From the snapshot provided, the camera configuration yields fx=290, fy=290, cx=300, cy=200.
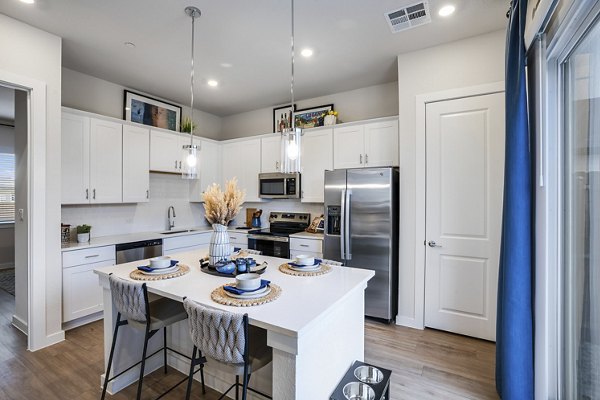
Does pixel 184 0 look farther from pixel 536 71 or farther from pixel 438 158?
pixel 438 158

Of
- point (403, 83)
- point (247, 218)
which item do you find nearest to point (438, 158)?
point (403, 83)

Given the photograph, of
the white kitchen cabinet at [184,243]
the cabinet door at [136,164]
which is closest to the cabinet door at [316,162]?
the white kitchen cabinet at [184,243]

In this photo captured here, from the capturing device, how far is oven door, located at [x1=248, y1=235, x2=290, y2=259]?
394 cm

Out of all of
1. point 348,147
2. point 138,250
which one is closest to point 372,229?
point 348,147

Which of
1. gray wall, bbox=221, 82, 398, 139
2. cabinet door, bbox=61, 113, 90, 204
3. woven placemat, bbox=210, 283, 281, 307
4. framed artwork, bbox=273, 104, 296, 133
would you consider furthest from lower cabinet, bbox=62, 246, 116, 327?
gray wall, bbox=221, 82, 398, 139

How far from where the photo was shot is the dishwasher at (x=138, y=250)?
3398 mm

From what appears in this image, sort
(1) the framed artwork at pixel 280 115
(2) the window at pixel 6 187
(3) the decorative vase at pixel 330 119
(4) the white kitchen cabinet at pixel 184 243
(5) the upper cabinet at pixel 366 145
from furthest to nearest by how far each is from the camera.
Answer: (2) the window at pixel 6 187 < (1) the framed artwork at pixel 280 115 < (3) the decorative vase at pixel 330 119 < (4) the white kitchen cabinet at pixel 184 243 < (5) the upper cabinet at pixel 366 145

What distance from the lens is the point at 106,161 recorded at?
354 cm

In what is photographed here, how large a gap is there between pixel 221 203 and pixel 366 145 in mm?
2218

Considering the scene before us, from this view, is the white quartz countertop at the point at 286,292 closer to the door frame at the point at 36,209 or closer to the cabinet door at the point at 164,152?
the door frame at the point at 36,209

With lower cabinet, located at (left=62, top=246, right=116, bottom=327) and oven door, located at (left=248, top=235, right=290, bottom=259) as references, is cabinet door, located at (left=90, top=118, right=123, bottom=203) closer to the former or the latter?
lower cabinet, located at (left=62, top=246, right=116, bottom=327)

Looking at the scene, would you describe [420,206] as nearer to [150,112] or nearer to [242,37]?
[242,37]

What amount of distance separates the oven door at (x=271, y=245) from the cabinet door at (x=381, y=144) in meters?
1.53

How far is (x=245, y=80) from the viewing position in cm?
383
